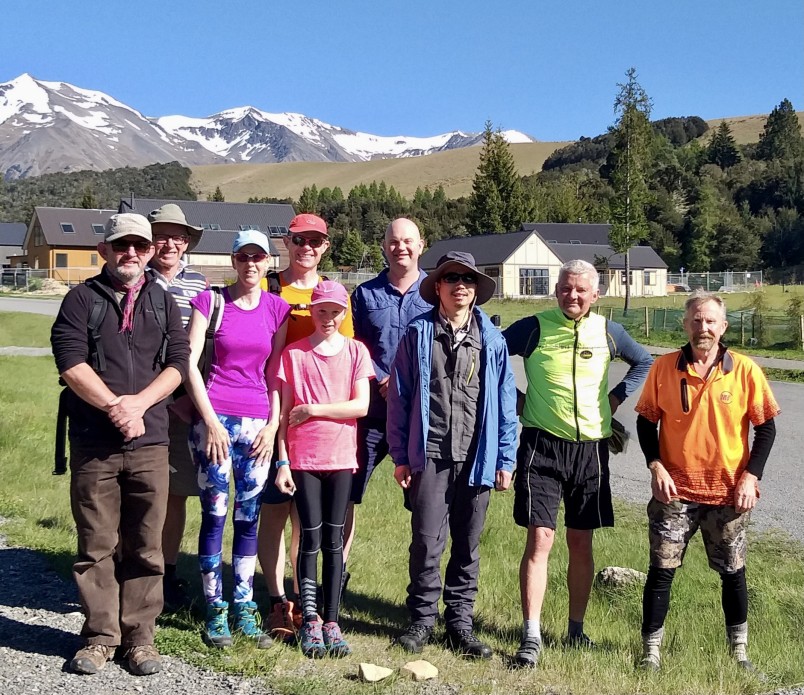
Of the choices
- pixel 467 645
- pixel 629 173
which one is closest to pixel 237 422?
pixel 467 645

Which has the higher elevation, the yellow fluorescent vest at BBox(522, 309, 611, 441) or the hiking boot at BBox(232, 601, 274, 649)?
the yellow fluorescent vest at BBox(522, 309, 611, 441)

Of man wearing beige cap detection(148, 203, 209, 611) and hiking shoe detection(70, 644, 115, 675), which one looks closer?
hiking shoe detection(70, 644, 115, 675)

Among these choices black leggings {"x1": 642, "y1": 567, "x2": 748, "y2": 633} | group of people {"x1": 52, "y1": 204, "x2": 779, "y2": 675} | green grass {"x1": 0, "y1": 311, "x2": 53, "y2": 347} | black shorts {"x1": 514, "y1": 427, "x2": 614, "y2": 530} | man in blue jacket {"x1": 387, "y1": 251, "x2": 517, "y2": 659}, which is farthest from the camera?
green grass {"x1": 0, "y1": 311, "x2": 53, "y2": 347}

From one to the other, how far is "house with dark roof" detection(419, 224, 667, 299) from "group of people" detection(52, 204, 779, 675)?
55.9m

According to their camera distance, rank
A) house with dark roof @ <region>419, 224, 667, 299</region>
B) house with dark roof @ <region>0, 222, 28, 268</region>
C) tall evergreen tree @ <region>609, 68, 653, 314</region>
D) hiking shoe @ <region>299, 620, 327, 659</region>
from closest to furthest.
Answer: hiking shoe @ <region>299, 620, 327, 659</region>, tall evergreen tree @ <region>609, 68, 653, 314</region>, house with dark roof @ <region>419, 224, 667, 299</region>, house with dark roof @ <region>0, 222, 28, 268</region>

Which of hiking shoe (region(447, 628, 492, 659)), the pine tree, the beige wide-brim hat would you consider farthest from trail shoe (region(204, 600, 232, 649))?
the pine tree

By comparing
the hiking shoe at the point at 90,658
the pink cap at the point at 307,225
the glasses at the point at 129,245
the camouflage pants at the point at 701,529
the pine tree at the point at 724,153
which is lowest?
the hiking shoe at the point at 90,658

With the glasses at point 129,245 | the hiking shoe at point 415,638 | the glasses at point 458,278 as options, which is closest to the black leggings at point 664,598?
the hiking shoe at point 415,638

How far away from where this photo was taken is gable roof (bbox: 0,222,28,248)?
9126 cm

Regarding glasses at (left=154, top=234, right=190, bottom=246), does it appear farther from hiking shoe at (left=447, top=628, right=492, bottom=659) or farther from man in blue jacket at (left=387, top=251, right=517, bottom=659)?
hiking shoe at (left=447, top=628, right=492, bottom=659)

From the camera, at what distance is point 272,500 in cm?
471

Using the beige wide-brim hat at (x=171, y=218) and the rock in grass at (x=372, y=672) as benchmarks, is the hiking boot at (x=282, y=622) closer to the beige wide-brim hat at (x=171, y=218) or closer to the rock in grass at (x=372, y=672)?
the rock in grass at (x=372, y=672)

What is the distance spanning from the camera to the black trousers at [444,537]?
14.7ft

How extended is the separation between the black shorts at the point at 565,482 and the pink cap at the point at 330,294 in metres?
1.34
